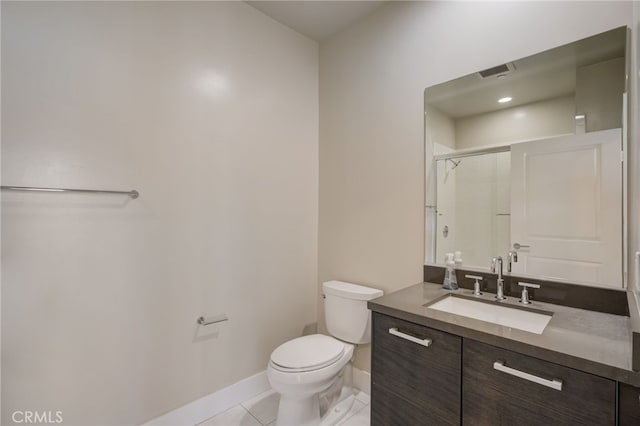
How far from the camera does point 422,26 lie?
5.84ft

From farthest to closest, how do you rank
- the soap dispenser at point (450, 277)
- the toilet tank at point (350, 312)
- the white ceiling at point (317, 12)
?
the white ceiling at point (317, 12) < the toilet tank at point (350, 312) < the soap dispenser at point (450, 277)

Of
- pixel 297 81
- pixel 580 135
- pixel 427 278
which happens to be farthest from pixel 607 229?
pixel 297 81

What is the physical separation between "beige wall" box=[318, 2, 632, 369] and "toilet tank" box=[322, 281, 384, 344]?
190 mm

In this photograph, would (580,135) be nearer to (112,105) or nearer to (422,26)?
(422,26)

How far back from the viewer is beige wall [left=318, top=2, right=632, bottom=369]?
56.1 inches

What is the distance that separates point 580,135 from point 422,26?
106cm

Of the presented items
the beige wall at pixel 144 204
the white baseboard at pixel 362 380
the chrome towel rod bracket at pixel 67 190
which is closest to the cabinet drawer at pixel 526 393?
the white baseboard at pixel 362 380

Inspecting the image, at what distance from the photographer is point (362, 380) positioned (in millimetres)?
2064

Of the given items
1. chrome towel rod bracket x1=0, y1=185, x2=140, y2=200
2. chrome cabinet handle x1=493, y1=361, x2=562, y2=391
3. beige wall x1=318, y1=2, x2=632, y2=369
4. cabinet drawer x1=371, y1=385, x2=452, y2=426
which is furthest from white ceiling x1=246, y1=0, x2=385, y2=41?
cabinet drawer x1=371, y1=385, x2=452, y2=426

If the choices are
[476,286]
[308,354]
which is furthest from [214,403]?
[476,286]

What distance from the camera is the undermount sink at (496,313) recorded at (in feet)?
4.02

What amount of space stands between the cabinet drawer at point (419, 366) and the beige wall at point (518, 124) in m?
1.03

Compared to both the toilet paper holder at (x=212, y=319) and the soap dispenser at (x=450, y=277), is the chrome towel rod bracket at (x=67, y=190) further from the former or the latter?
the soap dispenser at (x=450, y=277)

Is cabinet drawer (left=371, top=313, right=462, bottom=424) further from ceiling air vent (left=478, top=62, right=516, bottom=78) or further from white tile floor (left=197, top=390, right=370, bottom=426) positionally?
ceiling air vent (left=478, top=62, right=516, bottom=78)
